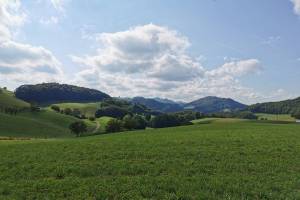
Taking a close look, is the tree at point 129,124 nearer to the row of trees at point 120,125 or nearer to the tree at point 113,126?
the row of trees at point 120,125

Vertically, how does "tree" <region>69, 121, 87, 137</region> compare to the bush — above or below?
below

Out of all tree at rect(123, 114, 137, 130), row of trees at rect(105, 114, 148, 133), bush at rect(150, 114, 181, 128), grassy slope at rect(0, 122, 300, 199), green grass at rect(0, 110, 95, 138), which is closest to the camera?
grassy slope at rect(0, 122, 300, 199)

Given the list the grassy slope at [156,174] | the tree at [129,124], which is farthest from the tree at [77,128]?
the grassy slope at [156,174]

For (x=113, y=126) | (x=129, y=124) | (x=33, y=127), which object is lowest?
(x=33, y=127)

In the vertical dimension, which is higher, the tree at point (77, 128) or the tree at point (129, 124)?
the tree at point (129, 124)

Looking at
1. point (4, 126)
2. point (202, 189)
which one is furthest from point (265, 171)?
point (4, 126)

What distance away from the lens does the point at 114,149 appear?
1345 inches

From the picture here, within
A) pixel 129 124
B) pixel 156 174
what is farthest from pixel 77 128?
pixel 156 174

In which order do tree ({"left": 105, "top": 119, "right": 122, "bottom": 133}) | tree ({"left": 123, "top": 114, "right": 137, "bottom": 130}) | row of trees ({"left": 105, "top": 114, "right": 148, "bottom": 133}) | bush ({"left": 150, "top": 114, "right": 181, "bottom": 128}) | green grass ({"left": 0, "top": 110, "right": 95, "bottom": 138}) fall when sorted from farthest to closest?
bush ({"left": 150, "top": 114, "right": 181, "bottom": 128}) → tree ({"left": 123, "top": 114, "right": 137, "bottom": 130}) → green grass ({"left": 0, "top": 110, "right": 95, "bottom": 138}) → row of trees ({"left": 105, "top": 114, "right": 148, "bottom": 133}) → tree ({"left": 105, "top": 119, "right": 122, "bottom": 133})

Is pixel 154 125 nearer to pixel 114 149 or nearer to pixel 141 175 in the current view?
pixel 114 149

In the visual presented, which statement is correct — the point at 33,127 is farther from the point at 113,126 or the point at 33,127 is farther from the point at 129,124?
the point at 129,124

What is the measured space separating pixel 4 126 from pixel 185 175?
136939 millimetres

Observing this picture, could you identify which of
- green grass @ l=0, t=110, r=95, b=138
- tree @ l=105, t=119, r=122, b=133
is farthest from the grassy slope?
green grass @ l=0, t=110, r=95, b=138

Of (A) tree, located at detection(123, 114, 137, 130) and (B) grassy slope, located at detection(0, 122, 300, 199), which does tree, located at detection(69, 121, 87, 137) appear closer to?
(A) tree, located at detection(123, 114, 137, 130)
